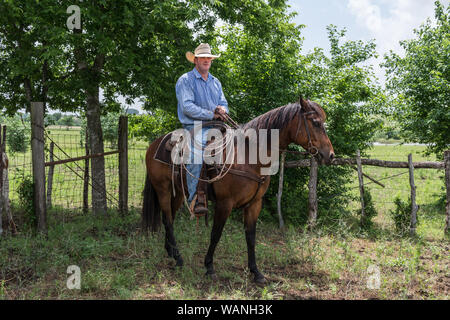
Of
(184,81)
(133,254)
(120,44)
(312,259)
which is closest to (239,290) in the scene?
A: (312,259)

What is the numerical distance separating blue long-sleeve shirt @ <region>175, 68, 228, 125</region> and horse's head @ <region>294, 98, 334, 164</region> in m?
1.28

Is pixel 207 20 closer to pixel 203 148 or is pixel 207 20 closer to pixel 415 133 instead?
pixel 203 148

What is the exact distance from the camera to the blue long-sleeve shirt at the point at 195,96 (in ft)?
15.5

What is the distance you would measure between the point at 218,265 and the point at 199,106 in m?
2.54

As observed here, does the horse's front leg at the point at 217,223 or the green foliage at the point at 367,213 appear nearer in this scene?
the horse's front leg at the point at 217,223

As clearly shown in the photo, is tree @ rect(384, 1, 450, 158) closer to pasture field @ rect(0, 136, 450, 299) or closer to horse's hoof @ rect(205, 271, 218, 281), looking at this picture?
pasture field @ rect(0, 136, 450, 299)

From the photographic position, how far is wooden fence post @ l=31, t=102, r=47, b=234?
6.05m

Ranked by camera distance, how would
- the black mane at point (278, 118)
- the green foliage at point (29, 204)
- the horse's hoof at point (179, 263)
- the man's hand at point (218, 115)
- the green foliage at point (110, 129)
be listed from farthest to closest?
the green foliage at point (110, 129) → the green foliage at point (29, 204) → the horse's hoof at point (179, 263) → the man's hand at point (218, 115) → the black mane at point (278, 118)

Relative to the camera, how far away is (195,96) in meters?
4.94

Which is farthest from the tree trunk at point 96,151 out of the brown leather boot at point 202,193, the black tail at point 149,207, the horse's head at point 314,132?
the horse's head at point 314,132

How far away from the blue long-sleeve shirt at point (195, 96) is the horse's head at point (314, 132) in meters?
1.28

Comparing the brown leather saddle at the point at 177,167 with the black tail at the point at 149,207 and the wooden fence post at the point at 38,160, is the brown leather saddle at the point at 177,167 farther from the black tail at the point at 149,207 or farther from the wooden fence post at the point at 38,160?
the wooden fence post at the point at 38,160

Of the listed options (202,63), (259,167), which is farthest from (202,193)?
(202,63)

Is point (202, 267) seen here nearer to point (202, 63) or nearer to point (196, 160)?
point (196, 160)
